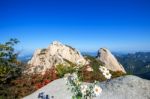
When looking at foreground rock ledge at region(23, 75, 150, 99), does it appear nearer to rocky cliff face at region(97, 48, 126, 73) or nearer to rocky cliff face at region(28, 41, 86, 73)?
rocky cliff face at region(28, 41, 86, 73)

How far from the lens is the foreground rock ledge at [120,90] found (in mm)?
11406

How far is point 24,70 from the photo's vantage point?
634 inches

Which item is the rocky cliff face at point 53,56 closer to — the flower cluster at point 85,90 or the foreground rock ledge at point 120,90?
the foreground rock ledge at point 120,90

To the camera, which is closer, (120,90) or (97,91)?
(97,91)

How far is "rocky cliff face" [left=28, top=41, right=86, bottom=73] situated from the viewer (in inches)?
878

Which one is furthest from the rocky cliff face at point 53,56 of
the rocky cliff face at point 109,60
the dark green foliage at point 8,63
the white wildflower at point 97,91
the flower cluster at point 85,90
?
the rocky cliff face at point 109,60

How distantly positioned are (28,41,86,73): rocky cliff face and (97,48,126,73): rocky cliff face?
13.3 meters

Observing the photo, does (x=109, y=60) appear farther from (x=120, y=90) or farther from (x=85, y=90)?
(x=85, y=90)

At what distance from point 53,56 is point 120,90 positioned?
41.7 ft

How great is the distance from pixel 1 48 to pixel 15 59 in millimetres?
1170

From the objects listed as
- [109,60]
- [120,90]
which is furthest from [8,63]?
[109,60]

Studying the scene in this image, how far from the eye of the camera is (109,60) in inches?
1900

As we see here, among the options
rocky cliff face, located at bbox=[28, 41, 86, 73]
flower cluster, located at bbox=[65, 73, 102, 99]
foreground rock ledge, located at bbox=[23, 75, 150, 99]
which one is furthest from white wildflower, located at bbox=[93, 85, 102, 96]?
rocky cliff face, located at bbox=[28, 41, 86, 73]

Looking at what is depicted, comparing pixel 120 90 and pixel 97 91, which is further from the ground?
pixel 97 91
